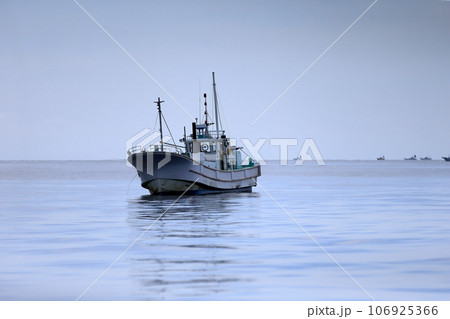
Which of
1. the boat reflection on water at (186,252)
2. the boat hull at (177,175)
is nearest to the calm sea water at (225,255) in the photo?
the boat reflection on water at (186,252)

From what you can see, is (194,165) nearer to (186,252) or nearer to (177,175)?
(177,175)

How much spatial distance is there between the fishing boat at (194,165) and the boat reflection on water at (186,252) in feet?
21.9

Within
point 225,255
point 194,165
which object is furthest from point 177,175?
point 225,255

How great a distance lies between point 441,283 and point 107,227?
1350cm

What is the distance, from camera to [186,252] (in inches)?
691

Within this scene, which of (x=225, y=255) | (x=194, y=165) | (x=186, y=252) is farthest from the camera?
(x=194, y=165)

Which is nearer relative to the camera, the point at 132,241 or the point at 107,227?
the point at 132,241

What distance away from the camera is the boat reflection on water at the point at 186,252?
1284 centimetres

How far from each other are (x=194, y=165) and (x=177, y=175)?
1.04 meters

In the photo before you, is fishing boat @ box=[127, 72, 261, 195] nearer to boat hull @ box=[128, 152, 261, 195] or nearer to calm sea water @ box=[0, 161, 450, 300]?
boat hull @ box=[128, 152, 261, 195]

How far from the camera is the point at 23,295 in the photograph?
1226cm

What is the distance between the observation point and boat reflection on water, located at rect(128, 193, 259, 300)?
12836mm
